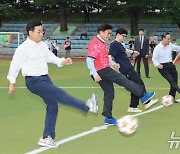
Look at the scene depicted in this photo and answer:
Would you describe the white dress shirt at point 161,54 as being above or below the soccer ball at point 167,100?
above

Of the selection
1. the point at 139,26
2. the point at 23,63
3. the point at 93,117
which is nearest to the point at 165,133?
the point at 93,117

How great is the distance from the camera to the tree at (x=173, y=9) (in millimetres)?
43188

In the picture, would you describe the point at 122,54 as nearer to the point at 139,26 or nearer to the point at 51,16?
the point at 139,26

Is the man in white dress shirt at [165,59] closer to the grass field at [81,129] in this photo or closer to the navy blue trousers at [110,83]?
the grass field at [81,129]

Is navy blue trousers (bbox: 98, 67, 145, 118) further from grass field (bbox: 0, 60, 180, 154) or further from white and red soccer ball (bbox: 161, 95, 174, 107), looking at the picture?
white and red soccer ball (bbox: 161, 95, 174, 107)

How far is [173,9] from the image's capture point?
43438mm

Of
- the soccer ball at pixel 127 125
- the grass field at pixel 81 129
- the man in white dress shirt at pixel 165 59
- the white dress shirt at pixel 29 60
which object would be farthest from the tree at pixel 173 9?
the white dress shirt at pixel 29 60

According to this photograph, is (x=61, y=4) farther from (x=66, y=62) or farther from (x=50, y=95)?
(x=50, y=95)

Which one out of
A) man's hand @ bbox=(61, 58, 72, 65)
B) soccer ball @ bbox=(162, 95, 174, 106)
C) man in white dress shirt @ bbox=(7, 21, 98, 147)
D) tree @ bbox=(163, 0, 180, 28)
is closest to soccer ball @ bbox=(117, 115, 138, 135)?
man in white dress shirt @ bbox=(7, 21, 98, 147)

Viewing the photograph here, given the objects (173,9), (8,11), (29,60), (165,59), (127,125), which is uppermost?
(29,60)

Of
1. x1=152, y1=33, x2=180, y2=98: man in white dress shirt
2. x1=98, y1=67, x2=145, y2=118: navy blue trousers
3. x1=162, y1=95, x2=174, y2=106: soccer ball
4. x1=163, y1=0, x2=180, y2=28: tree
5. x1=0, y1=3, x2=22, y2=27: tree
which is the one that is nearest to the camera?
x1=98, y1=67, x2=145, y2=118: navy blue trousers

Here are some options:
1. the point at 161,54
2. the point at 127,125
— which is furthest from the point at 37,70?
the point at 161,54

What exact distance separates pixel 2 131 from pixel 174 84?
5341 millimetres

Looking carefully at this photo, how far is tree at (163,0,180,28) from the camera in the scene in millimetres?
43188
